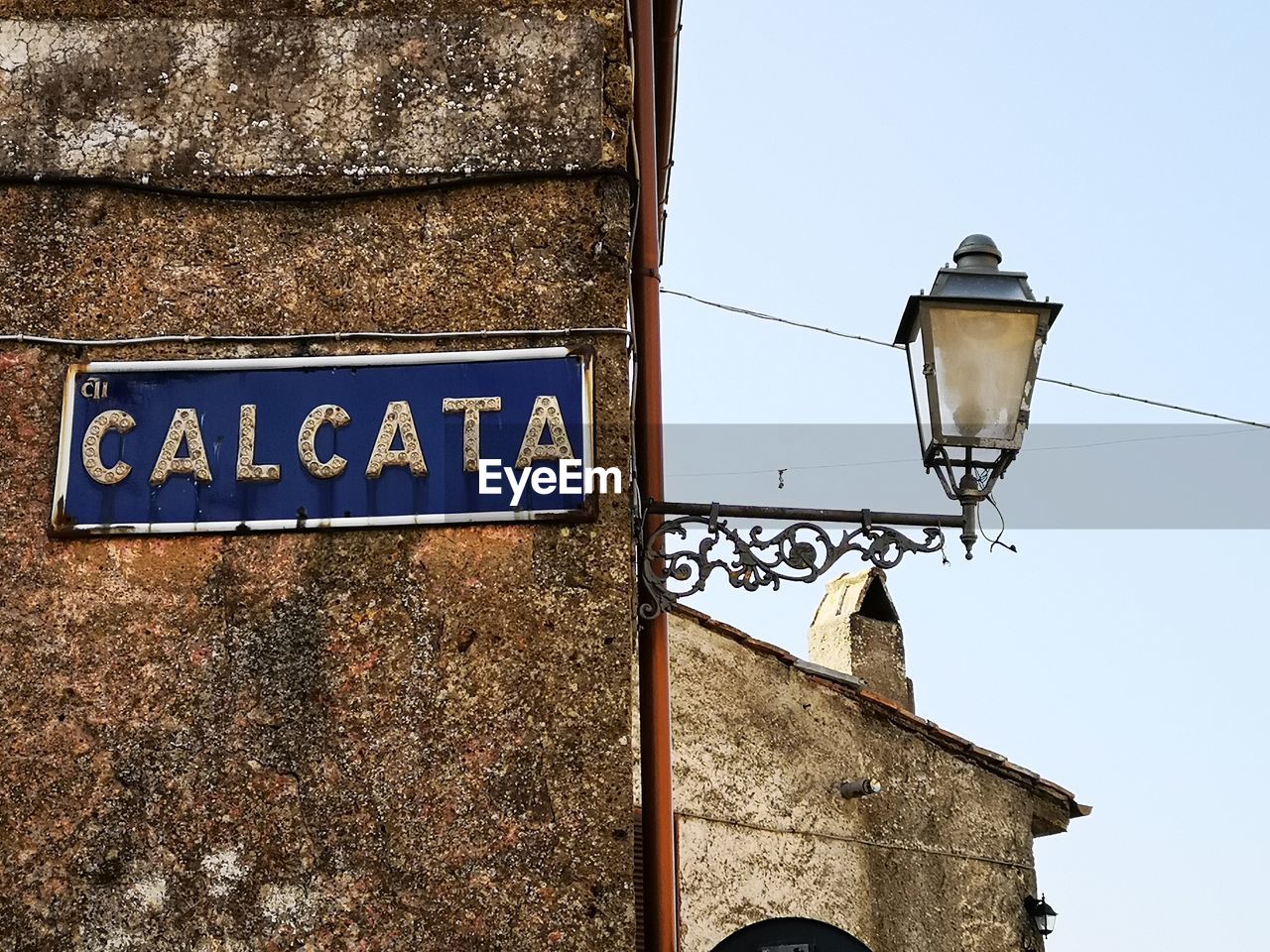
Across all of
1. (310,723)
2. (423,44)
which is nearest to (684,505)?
(310,723)

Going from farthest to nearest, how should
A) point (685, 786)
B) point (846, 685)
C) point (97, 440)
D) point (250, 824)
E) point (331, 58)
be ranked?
point (846, 685) → point (685, 786) → point (331, 58) → point (97, 440) → point (250, 824)

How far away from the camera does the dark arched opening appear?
14.6 feet

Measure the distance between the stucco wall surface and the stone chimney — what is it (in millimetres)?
2010

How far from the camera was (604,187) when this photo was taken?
12.2ft

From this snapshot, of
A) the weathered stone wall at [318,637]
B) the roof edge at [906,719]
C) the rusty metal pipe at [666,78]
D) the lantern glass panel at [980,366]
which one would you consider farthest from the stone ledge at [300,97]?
the roof edge at [906,719]

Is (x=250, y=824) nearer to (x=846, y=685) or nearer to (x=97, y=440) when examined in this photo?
(x=97, y=440)

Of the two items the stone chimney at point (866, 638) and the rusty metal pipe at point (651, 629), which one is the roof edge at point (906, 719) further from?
the rusty metal pipe at point (651, 629)

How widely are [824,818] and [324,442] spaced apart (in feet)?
22.5

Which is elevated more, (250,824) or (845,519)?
(845,519)

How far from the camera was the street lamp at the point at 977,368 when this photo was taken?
380 cm

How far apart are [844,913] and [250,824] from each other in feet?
22.9

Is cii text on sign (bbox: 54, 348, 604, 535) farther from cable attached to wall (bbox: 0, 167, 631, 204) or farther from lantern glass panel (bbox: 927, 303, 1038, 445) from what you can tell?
lantern glass panel (bbox: 927, 303, 1038, 445)

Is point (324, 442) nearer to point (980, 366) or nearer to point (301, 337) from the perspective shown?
point (301, 337)

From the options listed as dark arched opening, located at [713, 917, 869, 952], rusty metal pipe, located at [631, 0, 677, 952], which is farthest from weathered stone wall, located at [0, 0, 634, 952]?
dark arched opening, located at [713, 917, 869, 952]
